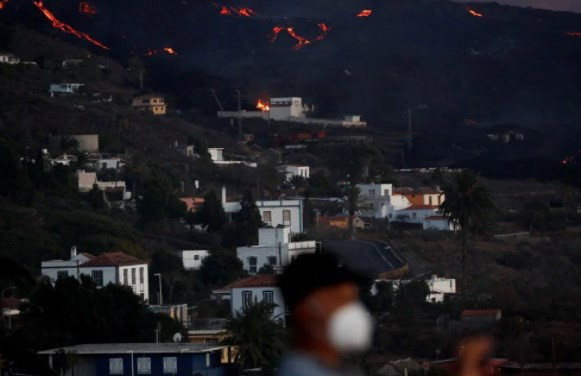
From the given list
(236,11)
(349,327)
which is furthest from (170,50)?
(349,327)

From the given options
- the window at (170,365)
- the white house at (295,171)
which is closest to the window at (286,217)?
the white house at (295,171)

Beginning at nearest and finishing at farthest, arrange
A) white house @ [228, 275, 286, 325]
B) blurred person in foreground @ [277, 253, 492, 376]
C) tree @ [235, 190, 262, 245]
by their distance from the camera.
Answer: blurred person in foreground @ [277, 253, 492, 376] → white house @ [228, 275, 286, 325] → tree @ [235, 190, 262, 245]

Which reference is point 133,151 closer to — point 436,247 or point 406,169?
point 406,169

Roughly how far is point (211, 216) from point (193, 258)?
30.5 ft

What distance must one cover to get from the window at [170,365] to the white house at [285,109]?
271 ft

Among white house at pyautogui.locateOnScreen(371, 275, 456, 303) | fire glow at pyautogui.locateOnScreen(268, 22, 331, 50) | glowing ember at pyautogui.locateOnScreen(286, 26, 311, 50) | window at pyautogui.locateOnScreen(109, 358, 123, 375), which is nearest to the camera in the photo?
window at pyautogui.locateOnScreen(109, 358, 123, 375)

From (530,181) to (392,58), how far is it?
62.9 m

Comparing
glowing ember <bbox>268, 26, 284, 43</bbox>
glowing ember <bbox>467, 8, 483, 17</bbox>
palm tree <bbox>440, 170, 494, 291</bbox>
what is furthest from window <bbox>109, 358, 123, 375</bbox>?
glowing ember <bbox>467, 8, 483, 17</bbox>

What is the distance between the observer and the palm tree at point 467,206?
2442 inches

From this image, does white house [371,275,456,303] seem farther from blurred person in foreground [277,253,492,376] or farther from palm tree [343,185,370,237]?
blurred person in foreground [277,253,492,376]

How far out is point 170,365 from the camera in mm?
35719

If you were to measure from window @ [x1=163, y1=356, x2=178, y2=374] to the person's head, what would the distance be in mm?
31253

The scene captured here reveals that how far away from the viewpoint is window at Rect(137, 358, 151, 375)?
118ft

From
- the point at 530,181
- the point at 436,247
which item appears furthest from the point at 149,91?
the point at 436,247
